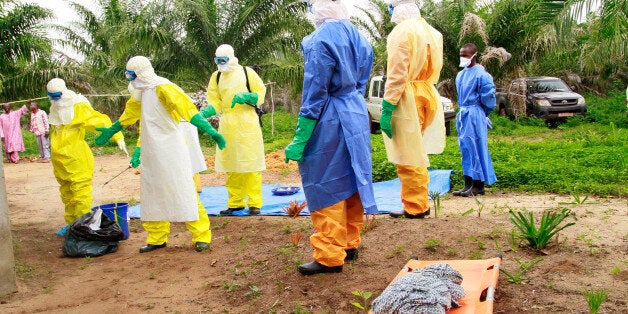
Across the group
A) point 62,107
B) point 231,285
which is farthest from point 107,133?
point 231,285

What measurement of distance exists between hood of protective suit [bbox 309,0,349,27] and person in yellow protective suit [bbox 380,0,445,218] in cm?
122

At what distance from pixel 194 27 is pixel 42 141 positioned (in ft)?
16.2

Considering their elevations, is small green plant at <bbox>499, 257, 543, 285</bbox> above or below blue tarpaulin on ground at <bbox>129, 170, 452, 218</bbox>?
above

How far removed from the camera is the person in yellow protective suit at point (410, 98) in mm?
5363

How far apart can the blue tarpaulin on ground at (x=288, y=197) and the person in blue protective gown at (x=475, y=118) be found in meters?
0.48

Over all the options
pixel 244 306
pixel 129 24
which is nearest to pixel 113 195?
pixel 244 306

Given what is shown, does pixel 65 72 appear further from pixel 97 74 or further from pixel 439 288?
pixel 439 288

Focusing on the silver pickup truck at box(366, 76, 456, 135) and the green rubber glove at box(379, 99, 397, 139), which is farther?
the silver pickup truck at box(366, 76, 456, 135)

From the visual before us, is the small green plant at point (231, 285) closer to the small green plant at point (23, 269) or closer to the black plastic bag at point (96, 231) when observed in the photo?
the black plastic bag at point (96, 231)

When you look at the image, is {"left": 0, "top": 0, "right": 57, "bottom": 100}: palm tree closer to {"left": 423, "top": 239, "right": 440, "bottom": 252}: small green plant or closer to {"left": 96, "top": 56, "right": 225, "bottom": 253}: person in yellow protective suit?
{"left": 96, "top": 56, "right": 225, "bottom": 253}: person in yellow protective suit

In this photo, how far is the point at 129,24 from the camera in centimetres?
1559

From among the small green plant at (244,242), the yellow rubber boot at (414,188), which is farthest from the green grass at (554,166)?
the small green plant at (244,242)


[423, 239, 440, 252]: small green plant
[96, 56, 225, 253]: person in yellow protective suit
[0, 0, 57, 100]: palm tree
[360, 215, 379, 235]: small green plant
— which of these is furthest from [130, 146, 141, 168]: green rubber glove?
[0, 0, 57, 100]: palm tree

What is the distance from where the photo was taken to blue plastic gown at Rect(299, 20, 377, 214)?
13.2 ft
